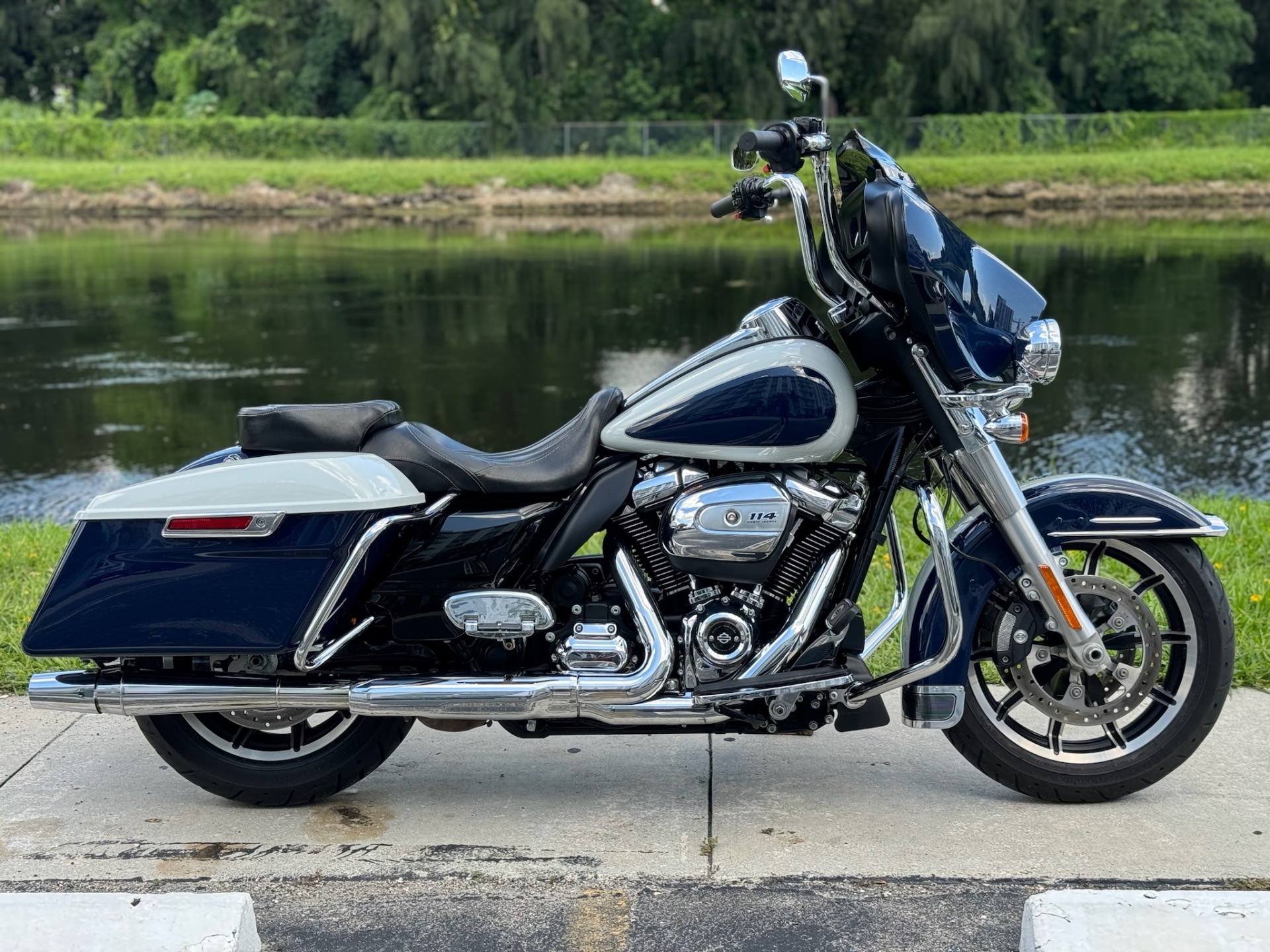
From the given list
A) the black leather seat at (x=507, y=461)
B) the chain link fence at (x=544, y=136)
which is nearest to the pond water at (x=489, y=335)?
the black leather seat at (x=507, y=461)

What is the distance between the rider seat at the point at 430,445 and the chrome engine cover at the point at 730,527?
0.93 ft

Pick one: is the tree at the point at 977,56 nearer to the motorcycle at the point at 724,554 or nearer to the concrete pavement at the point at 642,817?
Result: the concrete pavement at the point at 642,817

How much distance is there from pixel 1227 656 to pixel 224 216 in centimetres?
3549

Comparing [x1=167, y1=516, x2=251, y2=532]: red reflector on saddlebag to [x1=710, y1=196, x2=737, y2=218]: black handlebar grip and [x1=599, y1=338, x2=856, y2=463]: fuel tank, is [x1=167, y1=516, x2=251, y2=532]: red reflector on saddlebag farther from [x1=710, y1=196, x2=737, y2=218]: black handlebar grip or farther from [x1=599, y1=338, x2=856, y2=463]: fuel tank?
[x1=710, y1=196, x2=737, y2=218]: black handlebar grip

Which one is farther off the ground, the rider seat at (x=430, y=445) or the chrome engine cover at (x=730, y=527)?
the rider seat at (x=430, y=445)

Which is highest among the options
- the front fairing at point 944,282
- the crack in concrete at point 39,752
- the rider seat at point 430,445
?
the front fairing at point 944,282

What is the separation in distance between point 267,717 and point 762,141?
6.54 ft

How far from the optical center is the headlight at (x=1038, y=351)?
11.9 ft

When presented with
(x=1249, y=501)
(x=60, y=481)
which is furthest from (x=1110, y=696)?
(x=60, y=481)

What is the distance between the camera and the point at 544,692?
3.65 metres

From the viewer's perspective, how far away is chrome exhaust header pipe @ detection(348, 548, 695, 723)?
364 centimetres

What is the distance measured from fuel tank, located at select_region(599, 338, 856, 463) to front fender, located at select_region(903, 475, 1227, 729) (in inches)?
18.6

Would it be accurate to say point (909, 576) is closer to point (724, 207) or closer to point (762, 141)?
point (724, 207)

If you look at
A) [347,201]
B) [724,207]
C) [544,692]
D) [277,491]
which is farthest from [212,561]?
[347,201]
